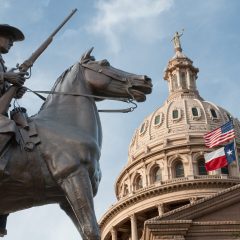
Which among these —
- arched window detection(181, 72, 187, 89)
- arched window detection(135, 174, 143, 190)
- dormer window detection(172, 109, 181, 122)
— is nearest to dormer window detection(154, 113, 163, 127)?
dormer window detection(172, 109, 181, 122)

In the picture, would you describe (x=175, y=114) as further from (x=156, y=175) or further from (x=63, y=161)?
(x=63, y=161)

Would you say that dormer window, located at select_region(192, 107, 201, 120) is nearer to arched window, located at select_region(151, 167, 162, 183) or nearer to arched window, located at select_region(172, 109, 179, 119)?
arched window, located at select_region(172, 109, 179, 119)

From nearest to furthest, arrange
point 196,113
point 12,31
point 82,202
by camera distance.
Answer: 1. point 82,202
2. point 12,31
3. point 196,113

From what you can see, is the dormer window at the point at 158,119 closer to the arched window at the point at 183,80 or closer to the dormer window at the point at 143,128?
the dormer window at the point at 143,128

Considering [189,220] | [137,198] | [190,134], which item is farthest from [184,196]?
[189,220]

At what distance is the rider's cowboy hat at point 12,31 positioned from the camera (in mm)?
7219

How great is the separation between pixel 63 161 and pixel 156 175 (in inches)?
2435

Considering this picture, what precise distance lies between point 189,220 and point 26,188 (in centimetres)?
3410

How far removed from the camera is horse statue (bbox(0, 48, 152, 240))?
6375 mm

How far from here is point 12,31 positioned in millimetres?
7258

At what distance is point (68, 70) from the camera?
24.5 ft

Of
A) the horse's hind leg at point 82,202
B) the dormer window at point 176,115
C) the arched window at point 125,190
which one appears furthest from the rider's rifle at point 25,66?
the dormer window at point 176,115

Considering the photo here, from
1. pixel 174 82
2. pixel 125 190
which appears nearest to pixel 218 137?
pixel 125 190

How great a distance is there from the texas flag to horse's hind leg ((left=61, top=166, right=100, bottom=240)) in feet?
122
